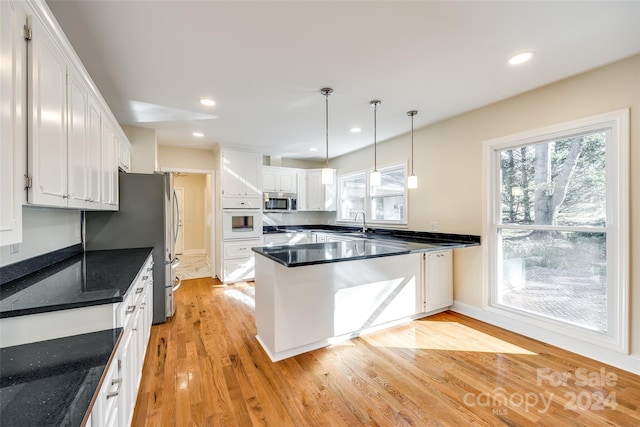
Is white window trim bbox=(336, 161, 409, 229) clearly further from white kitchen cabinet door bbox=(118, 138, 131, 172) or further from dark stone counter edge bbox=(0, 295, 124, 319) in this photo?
dark stone counter edge bbox=(0, 295, 124, 319)

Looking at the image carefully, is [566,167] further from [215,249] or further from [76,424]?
[215,249]

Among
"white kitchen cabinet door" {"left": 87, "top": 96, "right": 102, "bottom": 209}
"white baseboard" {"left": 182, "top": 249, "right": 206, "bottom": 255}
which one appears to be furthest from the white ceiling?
"white baseboard" {"left": 182, "top": 249, "right": 206, "bottom": 255}

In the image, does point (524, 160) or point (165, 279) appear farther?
point (165, 279)

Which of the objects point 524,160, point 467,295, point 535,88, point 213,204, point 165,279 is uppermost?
point 535,88

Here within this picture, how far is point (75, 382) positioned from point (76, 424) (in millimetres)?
203

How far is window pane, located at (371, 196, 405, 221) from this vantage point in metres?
4.48

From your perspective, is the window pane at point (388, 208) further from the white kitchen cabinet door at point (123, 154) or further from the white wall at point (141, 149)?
the white kitchen cabinet door at point (123, 154)

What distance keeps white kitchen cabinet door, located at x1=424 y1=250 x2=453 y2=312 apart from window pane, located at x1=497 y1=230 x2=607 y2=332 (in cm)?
55

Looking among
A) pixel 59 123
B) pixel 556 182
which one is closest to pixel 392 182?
pixel 556 182

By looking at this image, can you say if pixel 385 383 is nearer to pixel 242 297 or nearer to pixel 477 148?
pixel 242 297

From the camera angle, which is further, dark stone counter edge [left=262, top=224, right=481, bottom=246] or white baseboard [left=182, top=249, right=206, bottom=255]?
white baseboard [left=182, top=249, right=206, bottom=255]

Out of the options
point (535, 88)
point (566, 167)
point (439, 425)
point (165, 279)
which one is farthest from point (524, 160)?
point (165, 279)

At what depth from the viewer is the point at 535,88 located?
2.73 metres

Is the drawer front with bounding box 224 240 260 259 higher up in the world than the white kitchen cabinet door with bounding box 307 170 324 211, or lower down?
lower down
